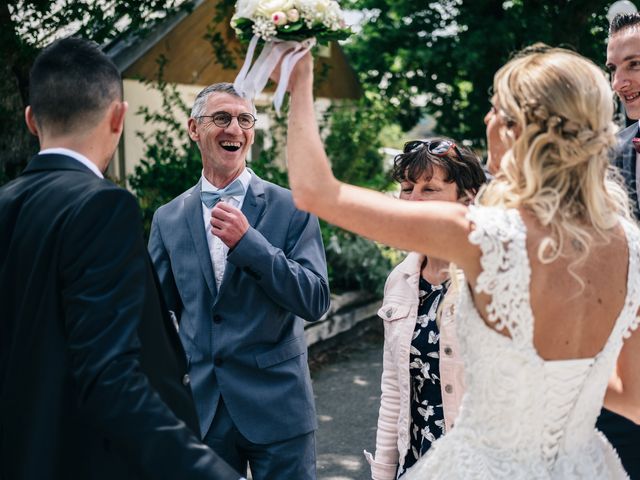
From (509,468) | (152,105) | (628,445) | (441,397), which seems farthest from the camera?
(152,105)

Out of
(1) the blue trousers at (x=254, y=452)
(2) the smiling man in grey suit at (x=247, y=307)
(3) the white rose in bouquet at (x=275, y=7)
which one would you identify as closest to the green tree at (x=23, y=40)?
(2) the smiling man in grey suit at (x=247, y=307)

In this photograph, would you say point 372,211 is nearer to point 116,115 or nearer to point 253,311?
point 116,115

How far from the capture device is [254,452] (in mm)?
3582

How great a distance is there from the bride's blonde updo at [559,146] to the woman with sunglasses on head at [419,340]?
903mm

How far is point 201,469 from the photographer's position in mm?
2264

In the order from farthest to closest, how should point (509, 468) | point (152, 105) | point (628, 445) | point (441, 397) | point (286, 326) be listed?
point (152, 105), point (286, 326), point (628, 445), point (441, 397), point (509, 468)

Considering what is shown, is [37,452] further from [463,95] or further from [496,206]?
[463,95]

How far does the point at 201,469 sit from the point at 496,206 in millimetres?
1077

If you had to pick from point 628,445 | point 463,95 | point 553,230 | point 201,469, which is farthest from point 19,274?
point 463,95

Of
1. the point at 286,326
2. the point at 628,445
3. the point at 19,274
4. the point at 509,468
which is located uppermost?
the point at 19,274

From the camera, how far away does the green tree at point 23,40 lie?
6621 millimetres

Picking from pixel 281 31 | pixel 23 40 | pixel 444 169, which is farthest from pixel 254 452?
pixel 23 40

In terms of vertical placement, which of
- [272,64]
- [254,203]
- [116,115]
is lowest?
[254,203]

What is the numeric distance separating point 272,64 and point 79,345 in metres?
0.94
